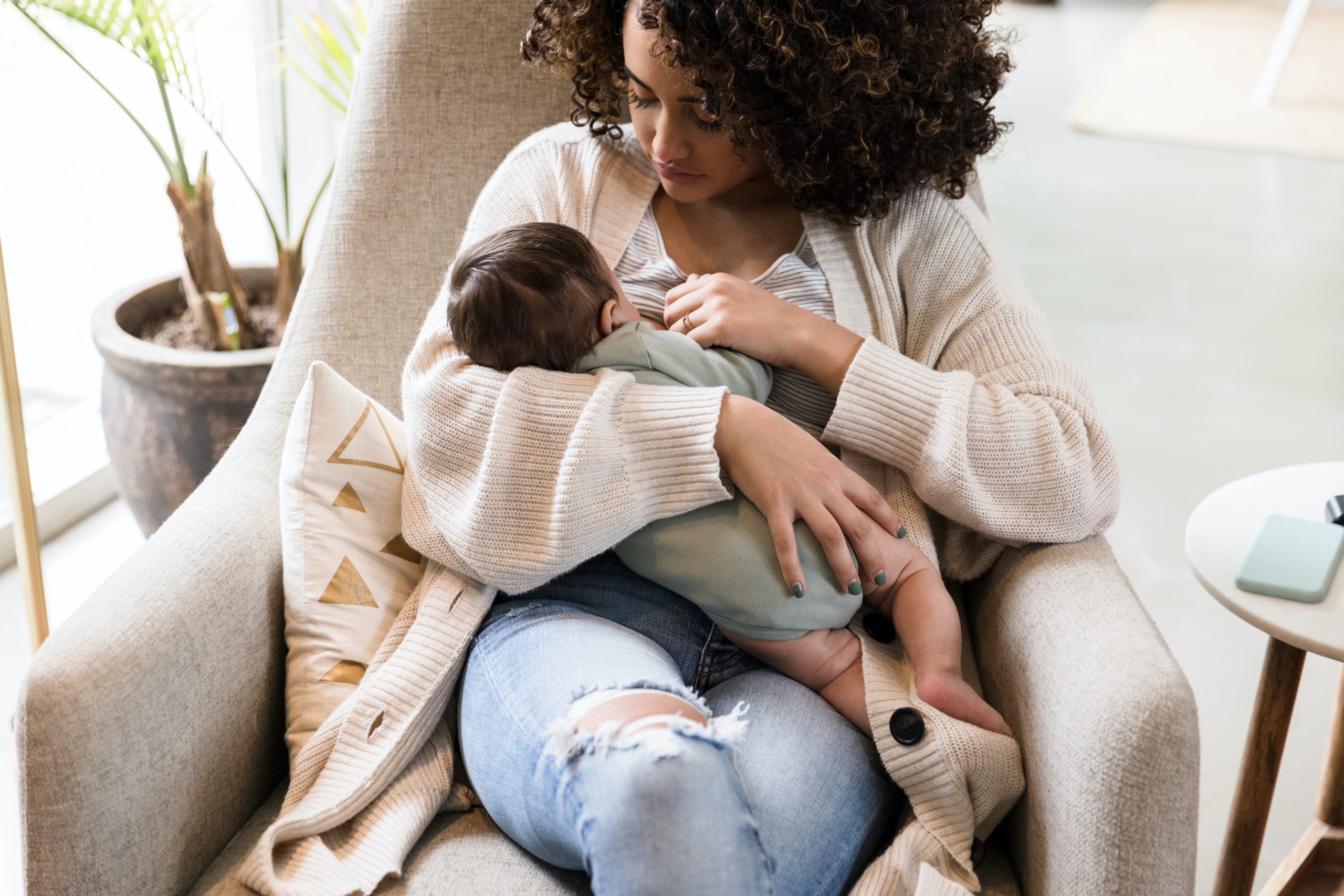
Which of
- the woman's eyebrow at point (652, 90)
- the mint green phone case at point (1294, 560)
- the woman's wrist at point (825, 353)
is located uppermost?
the woman's eyebrow at point (652, 90)

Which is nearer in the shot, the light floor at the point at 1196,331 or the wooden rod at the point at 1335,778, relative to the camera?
the wooden rod at the point at 1335,778

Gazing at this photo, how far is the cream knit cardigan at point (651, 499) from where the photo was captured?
41.1 inches

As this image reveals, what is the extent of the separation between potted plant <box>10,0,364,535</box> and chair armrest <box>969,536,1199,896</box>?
133 centimetres

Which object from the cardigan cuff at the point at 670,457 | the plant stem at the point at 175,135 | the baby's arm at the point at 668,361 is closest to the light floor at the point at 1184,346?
the baby's arm at the point at 668,361

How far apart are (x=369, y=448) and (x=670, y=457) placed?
0.34m

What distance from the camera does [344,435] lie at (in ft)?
3.93

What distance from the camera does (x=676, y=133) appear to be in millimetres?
1238

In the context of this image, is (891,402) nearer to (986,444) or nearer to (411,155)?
(986,444)

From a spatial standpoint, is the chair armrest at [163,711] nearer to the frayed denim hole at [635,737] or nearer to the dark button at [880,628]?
the frayed denim hole at [635,737]

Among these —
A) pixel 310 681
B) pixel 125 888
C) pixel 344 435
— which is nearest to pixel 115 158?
pixel 344 435

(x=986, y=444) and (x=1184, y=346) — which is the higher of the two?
(x=986, y=444)

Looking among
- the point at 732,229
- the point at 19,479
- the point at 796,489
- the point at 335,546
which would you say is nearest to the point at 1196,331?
the point at 732,229

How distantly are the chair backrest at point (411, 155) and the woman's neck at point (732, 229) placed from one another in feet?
0.94

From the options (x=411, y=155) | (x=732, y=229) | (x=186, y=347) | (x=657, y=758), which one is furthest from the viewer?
(x=186, y=347)
